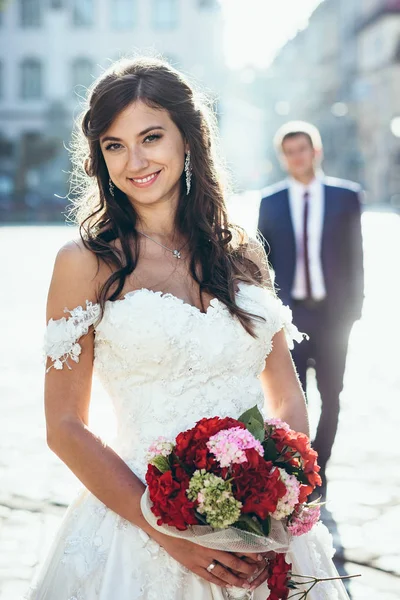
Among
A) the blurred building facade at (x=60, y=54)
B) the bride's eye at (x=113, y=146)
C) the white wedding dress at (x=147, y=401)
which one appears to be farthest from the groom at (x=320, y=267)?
A: the blurred building facade at (x=60, y=54)

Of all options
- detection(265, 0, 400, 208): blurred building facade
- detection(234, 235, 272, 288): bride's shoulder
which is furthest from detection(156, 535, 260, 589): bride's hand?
detection(265, 0, 400, 208): blurred building facade

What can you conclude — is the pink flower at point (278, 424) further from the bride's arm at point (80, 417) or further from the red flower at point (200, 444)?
the bride's arm at point (80, 417)

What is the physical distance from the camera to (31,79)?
5294cm

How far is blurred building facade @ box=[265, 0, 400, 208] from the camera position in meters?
54.6

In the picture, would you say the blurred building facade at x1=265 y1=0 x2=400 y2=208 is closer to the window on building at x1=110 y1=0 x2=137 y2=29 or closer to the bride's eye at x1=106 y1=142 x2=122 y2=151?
the window on building at x1=110 y1=0 x2=137 y2=29

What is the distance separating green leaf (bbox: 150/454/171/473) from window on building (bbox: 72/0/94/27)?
53.0 metres

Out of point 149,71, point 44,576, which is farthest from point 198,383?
point 149,71

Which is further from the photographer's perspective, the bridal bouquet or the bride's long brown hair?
the bride's long brown hair

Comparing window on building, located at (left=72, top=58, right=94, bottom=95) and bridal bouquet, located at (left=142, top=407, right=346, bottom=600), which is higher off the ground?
window on building, located at (left=72, top=58, right=94, bottom=95)

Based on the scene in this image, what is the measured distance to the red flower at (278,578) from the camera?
96.3 inches

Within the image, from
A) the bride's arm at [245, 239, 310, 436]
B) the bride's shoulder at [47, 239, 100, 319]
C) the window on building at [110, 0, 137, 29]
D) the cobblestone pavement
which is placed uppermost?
the window on building at [110, 0, 137, 29]

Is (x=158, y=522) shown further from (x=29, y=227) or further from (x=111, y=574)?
(x=29, y=227)

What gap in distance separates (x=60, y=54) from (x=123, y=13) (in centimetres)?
439

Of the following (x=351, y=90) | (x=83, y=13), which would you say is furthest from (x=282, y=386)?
(x=351, y=90)
